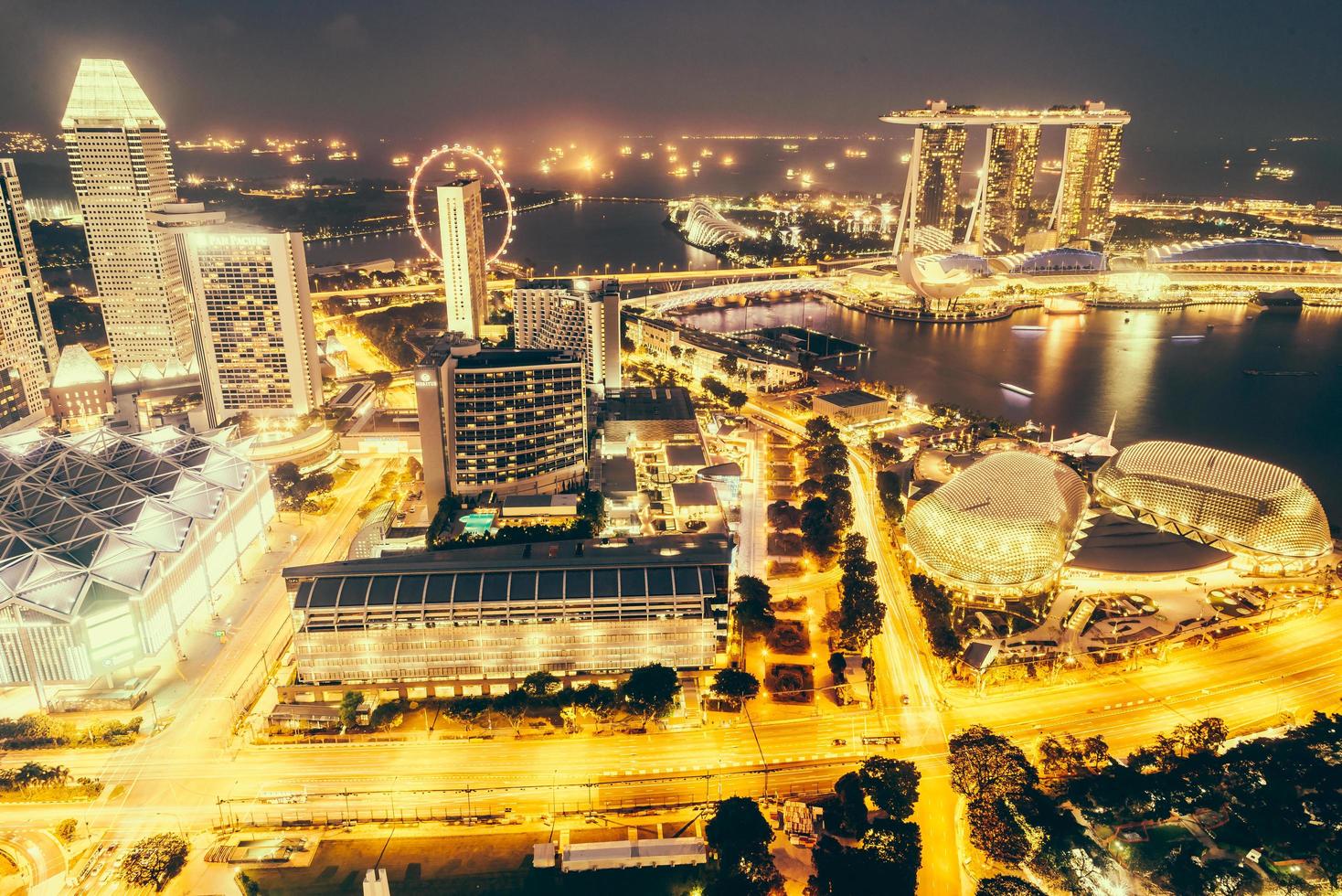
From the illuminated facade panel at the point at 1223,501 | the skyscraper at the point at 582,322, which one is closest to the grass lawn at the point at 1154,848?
the illuminated facade panel at the point at 1223,501

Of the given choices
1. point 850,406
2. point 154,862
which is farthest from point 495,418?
point 850,406

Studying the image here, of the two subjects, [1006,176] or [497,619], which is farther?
[1006,176]

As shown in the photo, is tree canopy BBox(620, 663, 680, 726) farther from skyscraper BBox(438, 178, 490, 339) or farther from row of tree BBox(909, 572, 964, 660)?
skyscraper BBox(438, 178, 490, 339)

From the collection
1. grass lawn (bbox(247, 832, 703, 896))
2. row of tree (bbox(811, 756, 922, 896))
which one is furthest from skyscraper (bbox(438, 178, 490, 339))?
row of tree (bbox(811, 756, 922, 896))

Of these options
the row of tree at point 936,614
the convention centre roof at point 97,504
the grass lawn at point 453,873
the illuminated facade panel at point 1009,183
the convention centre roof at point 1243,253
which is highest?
the illuminated facade panel at point 1009,183

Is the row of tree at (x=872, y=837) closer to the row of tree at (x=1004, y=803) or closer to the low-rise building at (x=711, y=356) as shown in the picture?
the row of tree at (x=1004, y=803)

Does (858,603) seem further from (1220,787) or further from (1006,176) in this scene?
(1006,176)
